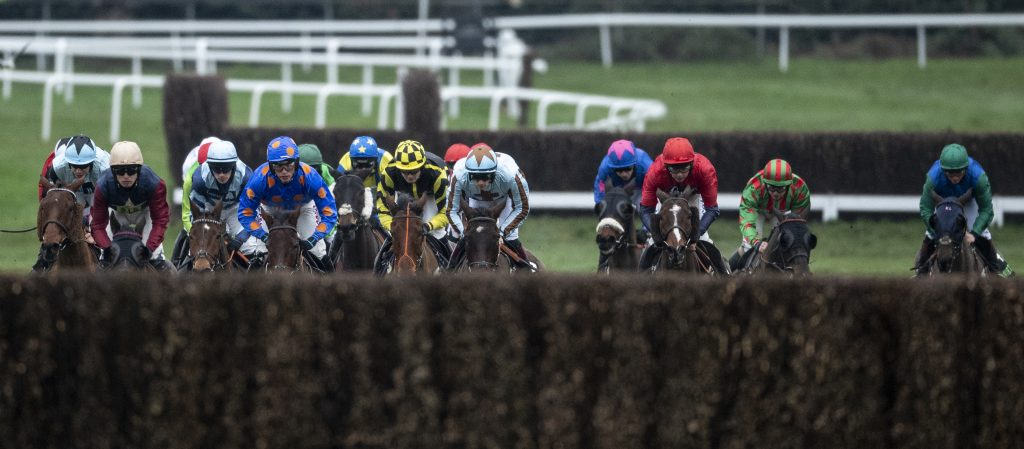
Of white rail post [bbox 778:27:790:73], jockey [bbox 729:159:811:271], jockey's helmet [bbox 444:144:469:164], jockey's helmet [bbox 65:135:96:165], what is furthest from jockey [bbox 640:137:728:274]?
white rail post [bbox 778:27:790:73]

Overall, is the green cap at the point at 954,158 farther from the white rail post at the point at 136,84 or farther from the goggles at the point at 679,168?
the white rail post at the point at 136,84

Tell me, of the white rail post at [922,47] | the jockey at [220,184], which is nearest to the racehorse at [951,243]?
the jockey at [220,184]

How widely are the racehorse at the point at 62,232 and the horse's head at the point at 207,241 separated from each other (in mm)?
564

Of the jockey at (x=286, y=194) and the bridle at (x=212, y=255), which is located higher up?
the jockey at (x=286, y=194)

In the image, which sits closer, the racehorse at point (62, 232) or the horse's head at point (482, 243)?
the racehorse at point (62, 232)

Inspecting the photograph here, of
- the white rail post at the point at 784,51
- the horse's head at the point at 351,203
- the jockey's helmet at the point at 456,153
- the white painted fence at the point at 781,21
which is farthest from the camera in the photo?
the white rail post at the point at 784,51

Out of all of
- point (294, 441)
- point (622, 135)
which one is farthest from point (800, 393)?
point (622, 135)

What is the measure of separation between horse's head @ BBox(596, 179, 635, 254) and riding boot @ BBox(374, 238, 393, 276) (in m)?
1.35

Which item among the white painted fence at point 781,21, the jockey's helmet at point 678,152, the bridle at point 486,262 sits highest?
the white painted fence at point 781,21

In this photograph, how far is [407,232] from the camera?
8.48 m

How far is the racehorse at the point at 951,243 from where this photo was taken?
9016 mm

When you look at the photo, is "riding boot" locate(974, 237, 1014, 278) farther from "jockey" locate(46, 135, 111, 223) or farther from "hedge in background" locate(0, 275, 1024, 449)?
"jockey" locate(46, 135, 111, 223)

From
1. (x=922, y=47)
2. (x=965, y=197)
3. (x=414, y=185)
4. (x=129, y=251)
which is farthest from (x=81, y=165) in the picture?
(x=922, y=47)

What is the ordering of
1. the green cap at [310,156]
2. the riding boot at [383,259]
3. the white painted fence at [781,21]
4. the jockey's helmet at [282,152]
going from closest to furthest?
the riding boot at [383,259] < the jockey's helmet at [282,152] < the green cap at [310,156] < the white painted fence at [781,21]
